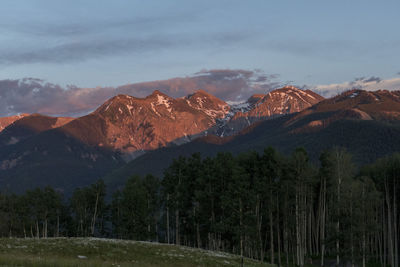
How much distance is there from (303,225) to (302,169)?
49.9 ft

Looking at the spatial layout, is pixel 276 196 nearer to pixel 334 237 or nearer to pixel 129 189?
pixel 334 237

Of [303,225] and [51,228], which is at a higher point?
[303,225]

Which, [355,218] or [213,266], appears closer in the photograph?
[213,266]

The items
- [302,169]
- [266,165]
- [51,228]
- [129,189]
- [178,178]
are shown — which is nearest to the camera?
[302,169]

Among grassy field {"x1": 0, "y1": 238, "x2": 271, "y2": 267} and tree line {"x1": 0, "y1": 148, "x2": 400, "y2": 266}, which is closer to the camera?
grassy field {"x1": 0, "y1": 238, "x2": 271, "y2": 267}

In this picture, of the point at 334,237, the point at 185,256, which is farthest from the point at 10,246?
the point at 334,237

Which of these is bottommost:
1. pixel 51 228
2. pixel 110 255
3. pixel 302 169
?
pixel 51 228

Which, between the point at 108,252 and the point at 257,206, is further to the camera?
the point at 257,206

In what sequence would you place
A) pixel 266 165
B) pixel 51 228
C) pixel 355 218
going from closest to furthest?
pixel 355 218 → pixel 266 165 → pixel 51 228

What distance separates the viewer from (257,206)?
248ft

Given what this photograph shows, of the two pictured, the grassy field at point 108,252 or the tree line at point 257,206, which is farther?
the tree line at point 257,206

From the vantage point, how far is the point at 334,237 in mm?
62500

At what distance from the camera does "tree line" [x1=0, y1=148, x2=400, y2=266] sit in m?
62.6

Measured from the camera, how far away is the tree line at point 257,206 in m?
62.6
